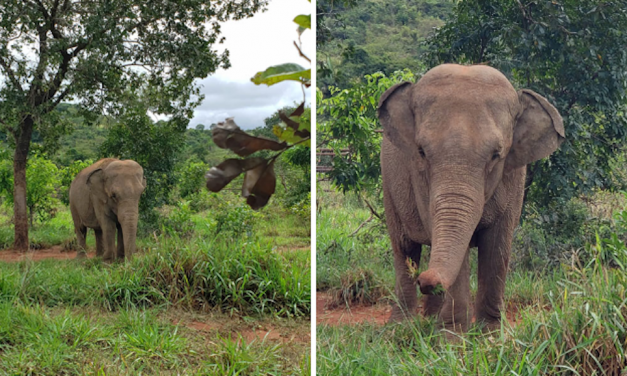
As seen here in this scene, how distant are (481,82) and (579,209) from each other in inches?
70.9

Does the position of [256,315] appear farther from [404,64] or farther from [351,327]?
[404,64]

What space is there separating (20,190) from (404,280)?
497 centimetres

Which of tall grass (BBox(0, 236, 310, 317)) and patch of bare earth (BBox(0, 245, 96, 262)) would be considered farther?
patch of bare earth (BBox(0, 245, 96, 262))

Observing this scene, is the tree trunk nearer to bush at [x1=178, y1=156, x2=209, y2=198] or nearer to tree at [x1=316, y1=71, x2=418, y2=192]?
bush at [x1=178, y1=156, x2=209, y2=198]

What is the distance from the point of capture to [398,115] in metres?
2.23

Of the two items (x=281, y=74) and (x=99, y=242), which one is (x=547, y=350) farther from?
(x=99, y=242)

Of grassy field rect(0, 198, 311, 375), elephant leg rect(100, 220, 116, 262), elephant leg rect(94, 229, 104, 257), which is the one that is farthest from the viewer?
elephant leg rect(94, 229, 104, 257)

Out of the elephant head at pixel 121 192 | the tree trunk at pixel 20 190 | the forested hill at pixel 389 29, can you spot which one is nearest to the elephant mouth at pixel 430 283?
the elephant head at pixel 121 192

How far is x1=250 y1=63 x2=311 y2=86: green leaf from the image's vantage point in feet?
2.01

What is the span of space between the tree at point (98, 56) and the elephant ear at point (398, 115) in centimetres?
413

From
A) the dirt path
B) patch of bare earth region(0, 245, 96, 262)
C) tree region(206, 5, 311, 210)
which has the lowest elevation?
patch of bare earth region(0, 245, 96, 262)

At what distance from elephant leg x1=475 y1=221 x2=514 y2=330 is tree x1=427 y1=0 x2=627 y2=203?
127 centimetres

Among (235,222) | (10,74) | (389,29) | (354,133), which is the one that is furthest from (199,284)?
(10,74)

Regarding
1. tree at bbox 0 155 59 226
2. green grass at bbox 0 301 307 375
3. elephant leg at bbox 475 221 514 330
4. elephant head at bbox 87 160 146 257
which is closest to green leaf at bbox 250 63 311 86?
elephant leg at bbox 475 221 514 330
